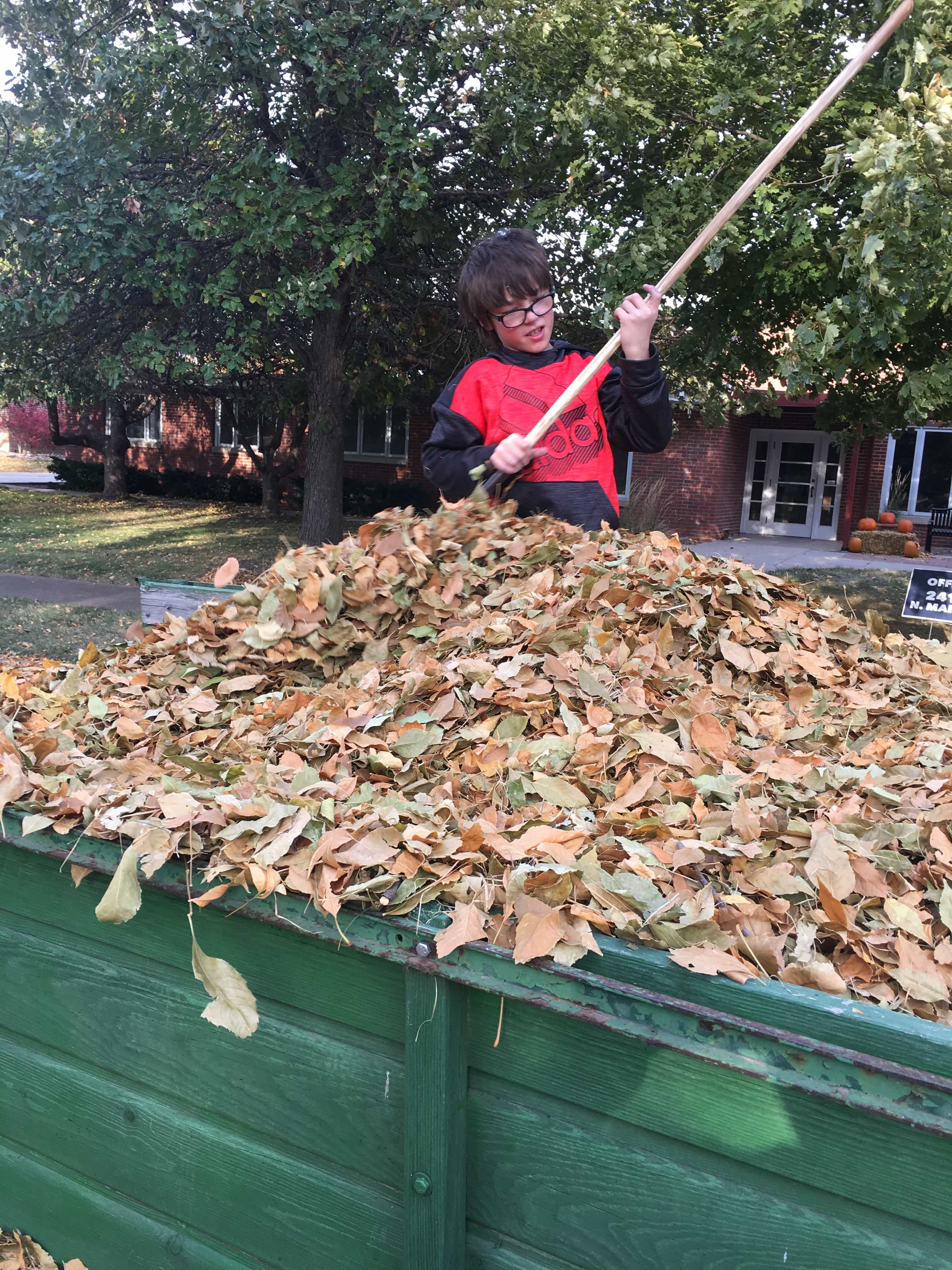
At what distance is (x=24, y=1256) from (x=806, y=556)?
16137 mm

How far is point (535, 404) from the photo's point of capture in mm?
2975

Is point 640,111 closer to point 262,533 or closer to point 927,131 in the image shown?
point 927,131

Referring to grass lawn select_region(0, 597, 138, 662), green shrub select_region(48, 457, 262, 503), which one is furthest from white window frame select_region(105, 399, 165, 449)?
grass lawn select_region(0, 597, 138, 662)

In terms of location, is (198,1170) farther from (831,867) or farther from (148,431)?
(148,431)

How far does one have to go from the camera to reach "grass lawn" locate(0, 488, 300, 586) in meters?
12.7

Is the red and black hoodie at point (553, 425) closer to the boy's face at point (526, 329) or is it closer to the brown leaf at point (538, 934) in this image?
the boy's face at point (526, 329)

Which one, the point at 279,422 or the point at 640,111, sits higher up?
the point at 640,111

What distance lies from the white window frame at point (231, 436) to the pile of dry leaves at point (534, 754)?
65.5ft

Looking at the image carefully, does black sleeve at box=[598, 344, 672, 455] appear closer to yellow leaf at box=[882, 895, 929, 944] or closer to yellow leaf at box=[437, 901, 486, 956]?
yellow leaf at box=[882, 895, 929, 944]

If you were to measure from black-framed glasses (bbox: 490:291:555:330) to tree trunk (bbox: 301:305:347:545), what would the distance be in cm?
850

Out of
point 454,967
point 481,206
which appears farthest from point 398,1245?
point 481,206

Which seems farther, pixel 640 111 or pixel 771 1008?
pixel 640 111

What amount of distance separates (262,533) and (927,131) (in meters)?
13.5

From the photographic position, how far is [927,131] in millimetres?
4199
